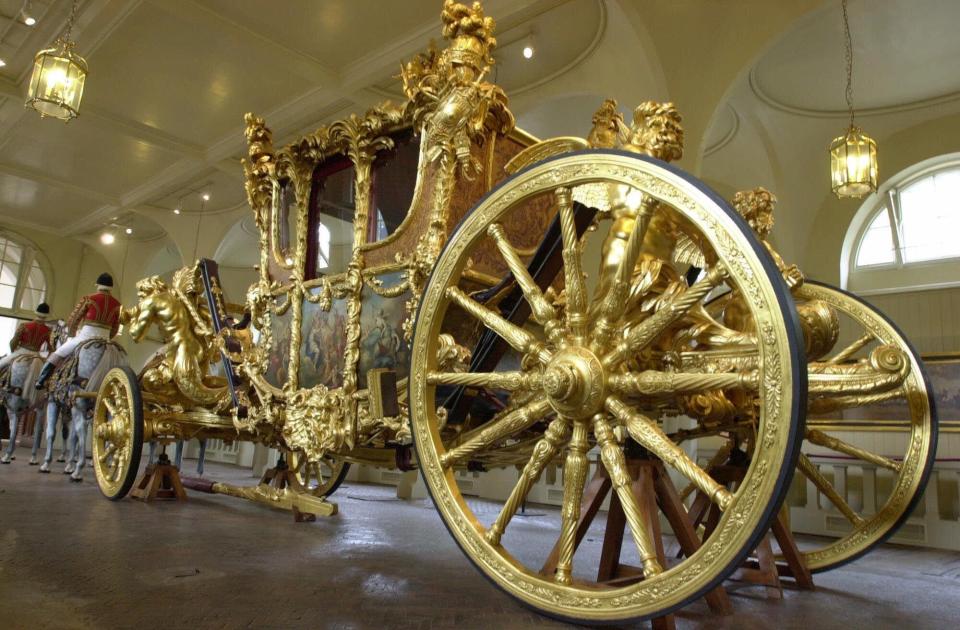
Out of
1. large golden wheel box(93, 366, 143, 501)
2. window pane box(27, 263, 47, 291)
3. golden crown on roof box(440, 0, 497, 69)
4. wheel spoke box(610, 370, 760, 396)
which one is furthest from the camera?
window pane box(27, 263, 47, 291)

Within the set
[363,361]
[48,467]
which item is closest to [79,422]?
[48,467]

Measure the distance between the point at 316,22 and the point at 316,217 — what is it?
421 cm

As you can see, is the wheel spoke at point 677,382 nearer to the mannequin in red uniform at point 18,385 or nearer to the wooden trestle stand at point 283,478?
the wooden trestle stand at point 283,478

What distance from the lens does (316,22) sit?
6836 millimetres

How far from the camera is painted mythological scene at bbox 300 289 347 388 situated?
3.14 metres

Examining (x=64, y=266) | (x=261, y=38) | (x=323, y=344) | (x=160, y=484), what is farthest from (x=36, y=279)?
(x=323, y=344)

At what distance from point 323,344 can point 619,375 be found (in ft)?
5.95

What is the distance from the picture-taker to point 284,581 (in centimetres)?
225

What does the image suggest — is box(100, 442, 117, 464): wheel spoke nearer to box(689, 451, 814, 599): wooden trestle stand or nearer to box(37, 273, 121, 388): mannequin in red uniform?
box(37, 273, 121, 388): mannequin in red uniform

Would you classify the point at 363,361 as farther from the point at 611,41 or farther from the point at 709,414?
the point at 611,41

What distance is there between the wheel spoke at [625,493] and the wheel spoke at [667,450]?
0.06m

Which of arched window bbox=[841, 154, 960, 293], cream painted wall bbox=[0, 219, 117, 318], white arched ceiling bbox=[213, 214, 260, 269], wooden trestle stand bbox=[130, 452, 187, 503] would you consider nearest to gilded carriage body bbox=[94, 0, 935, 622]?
wooden trestle stand bbox=[130, 452, 187, 503]

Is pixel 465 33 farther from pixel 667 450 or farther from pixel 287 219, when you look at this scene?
pixel 667 450

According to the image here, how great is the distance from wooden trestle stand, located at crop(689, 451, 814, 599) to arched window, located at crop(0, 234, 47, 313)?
18.0 meters
